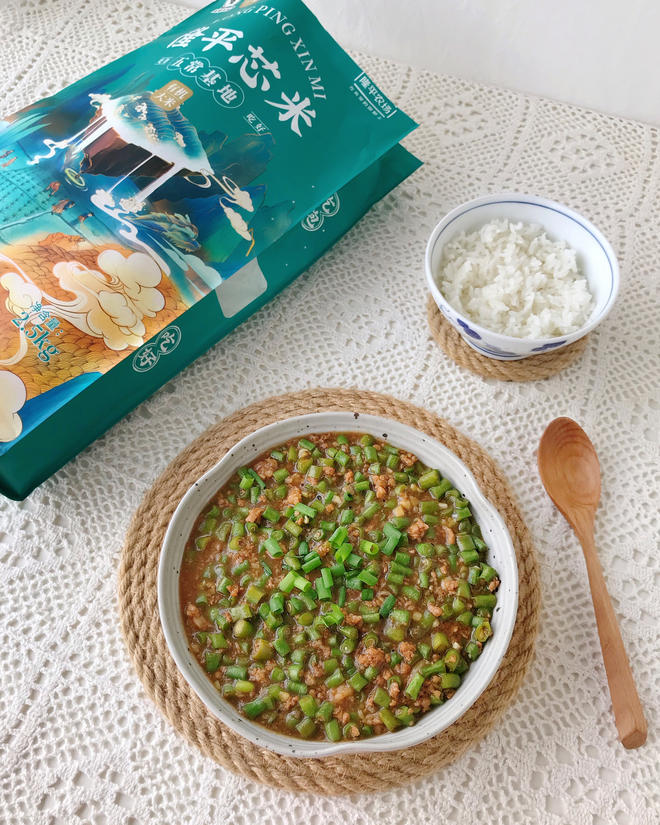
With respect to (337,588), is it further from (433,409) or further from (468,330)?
(468,330)

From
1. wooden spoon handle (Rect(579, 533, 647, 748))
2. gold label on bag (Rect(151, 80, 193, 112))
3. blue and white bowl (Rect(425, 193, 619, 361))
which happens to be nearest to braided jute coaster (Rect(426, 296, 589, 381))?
blue and white bowl (Rect(425, 193, 619, 361))

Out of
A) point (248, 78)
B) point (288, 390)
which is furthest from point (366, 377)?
point (248, 78)

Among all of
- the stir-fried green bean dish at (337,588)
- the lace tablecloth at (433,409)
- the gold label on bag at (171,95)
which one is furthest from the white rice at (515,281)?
the gold label on bag at (171,95)

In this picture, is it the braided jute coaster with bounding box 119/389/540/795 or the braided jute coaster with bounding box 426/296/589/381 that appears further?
the braided jute coaster with bounding box 426/296/589/381

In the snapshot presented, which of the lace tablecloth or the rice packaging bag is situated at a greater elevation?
the rice packaging bag

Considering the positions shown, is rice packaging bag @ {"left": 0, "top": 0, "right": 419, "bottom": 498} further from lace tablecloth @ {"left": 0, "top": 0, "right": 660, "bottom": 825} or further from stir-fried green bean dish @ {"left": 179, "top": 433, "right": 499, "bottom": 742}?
stir-fried green bean dish @ {"left": 179, "top": 433, "right": 499, "bottom": 742}

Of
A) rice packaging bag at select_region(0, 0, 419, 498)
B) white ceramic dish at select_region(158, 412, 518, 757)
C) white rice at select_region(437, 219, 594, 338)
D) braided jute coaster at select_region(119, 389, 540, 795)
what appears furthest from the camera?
white rice at select_region(437, 219, 594, 338)

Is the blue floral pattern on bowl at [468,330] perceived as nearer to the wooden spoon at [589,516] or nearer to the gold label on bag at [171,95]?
the wooden spoon at [589,516]
